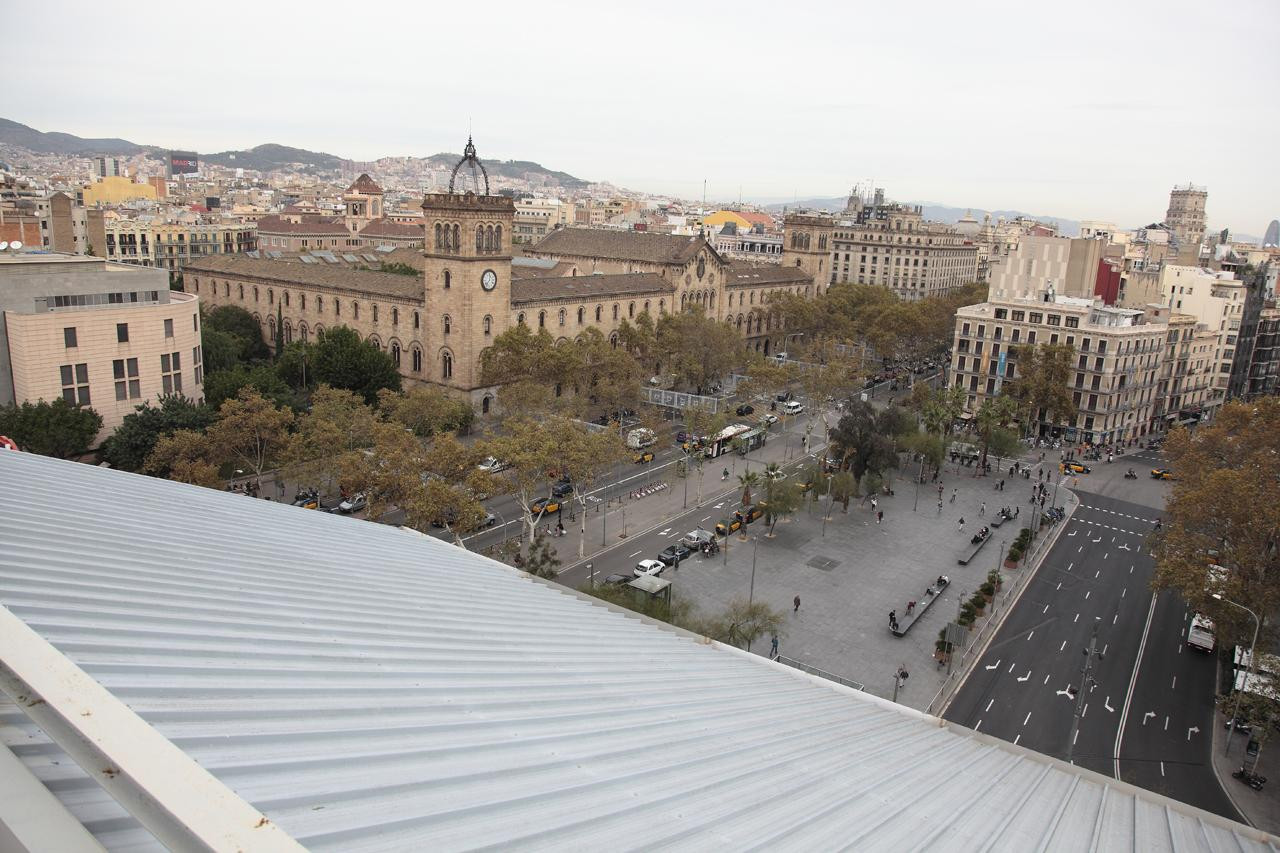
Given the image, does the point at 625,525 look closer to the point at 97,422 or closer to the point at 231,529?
the point at 97,422

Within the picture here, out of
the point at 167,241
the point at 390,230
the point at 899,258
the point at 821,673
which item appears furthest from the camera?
the point at 390,230

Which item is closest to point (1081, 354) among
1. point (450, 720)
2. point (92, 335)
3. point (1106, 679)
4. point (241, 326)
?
point (1106, 679)

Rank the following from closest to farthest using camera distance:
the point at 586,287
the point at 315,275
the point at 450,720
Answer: the point at 450,720
the point at 315,275
the point at 586,287

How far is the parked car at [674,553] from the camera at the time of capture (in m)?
48.5

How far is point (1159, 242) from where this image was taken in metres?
164

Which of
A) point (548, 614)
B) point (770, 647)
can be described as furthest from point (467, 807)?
point (770, 647)

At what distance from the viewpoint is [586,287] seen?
3474 inches

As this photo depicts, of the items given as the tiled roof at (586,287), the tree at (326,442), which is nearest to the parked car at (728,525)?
the tree at (326,442)

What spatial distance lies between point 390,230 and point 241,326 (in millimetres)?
79179

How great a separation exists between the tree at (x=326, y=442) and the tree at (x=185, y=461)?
3.98 metres

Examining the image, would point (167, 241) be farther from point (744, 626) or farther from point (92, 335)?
point (744, 626)

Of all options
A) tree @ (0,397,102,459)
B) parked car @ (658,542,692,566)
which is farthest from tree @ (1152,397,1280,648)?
tree @ (0,397,102,459)

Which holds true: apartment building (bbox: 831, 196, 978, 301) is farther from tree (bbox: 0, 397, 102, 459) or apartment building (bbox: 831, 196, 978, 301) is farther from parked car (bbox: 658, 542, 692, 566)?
tree (bbox: 0, 397, 102, 459)

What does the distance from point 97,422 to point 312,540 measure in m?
40.3
